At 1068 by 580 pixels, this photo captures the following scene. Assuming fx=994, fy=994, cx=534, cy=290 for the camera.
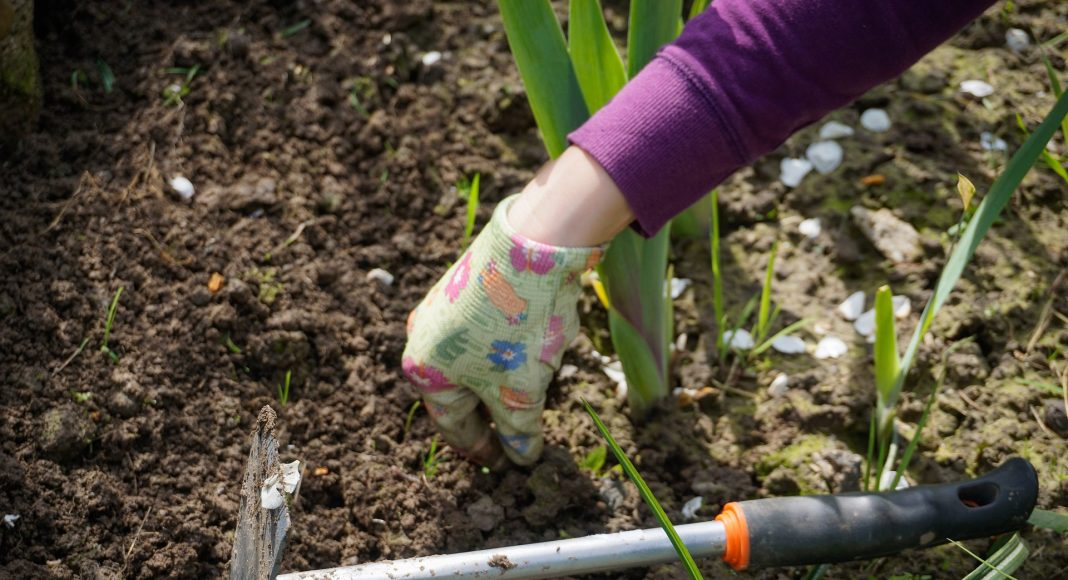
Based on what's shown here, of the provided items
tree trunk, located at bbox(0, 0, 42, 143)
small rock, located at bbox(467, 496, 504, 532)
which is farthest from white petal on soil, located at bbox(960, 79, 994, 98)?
tree trunk, located at bbox(0, 0, 42, 143)

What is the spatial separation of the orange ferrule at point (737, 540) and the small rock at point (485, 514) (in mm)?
346

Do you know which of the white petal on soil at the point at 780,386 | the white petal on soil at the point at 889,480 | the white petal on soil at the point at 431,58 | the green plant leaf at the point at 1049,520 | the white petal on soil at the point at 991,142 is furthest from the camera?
the white petal on soil at the point at 431,58

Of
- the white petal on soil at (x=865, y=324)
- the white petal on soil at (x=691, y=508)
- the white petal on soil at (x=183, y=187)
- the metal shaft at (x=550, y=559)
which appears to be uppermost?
the white petal on soil at (x=183, y=187)

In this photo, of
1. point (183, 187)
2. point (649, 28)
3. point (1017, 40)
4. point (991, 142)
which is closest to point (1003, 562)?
point (649, 28)

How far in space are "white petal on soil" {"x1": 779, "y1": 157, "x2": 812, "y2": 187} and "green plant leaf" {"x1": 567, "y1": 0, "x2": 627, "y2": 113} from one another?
1.77 feet

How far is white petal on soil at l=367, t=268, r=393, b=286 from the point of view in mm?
1637

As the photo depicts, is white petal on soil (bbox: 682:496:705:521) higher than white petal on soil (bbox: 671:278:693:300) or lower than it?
lower

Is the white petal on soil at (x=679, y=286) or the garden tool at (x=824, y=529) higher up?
Result: the garden tool at (x=824, y=529)

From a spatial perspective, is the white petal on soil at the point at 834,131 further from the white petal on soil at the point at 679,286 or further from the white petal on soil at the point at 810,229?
the white petal on soil at the point at 679,286

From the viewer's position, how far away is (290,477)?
1024 millimetres

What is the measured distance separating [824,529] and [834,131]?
875 millimetres

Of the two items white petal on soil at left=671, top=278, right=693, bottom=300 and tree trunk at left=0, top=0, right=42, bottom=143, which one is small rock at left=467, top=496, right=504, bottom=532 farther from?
tree trunk at left=0, top=0, right=42, bottom=143

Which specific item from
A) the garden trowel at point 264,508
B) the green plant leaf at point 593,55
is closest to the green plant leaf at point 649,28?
the green plant leaf at point 593,55

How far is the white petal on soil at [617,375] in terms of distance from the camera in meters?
1.59
